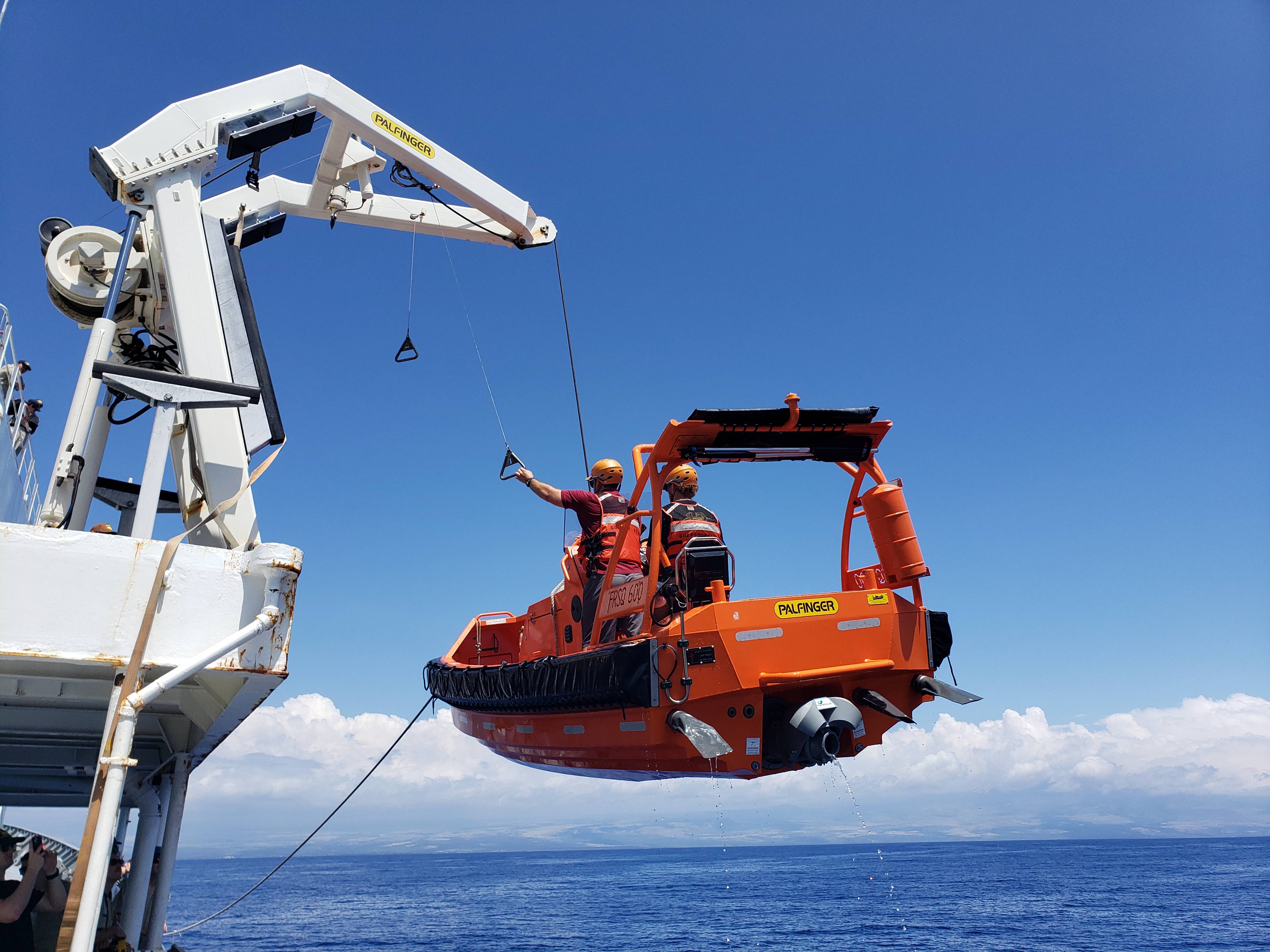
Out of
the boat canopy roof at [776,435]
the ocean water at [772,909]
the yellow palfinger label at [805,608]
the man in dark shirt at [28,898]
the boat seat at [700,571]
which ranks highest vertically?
the boat canopy roof at [776,435]

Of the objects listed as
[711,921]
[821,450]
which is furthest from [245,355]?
[711,921]

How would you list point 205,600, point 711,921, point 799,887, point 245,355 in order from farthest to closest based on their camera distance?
point 799,887 < point 711,921 < point 245,355 < point 205,600

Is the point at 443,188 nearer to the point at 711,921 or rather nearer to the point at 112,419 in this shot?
the point at 112,419

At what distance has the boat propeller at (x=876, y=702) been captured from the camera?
6.48 meters

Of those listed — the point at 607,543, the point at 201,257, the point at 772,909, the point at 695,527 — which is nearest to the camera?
the point at 201,257

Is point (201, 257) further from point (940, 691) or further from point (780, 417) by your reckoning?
point (940, 691)

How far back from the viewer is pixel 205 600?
3076 millimetres

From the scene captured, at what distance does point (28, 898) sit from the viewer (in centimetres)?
453

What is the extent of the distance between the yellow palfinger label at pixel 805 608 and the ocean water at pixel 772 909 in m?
19.3

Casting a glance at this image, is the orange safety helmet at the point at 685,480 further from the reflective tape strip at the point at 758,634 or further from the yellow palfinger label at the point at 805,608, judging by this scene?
the reflective tape strip at the point at 758,634

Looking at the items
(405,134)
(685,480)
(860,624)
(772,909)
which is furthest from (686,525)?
(772,909)

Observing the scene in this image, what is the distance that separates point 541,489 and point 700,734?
109 inches

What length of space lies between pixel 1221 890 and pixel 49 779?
55461 millimetres

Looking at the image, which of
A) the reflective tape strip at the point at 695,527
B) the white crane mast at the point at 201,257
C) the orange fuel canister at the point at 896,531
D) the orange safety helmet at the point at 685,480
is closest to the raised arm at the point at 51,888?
the white crane mast at the point at 201,257
